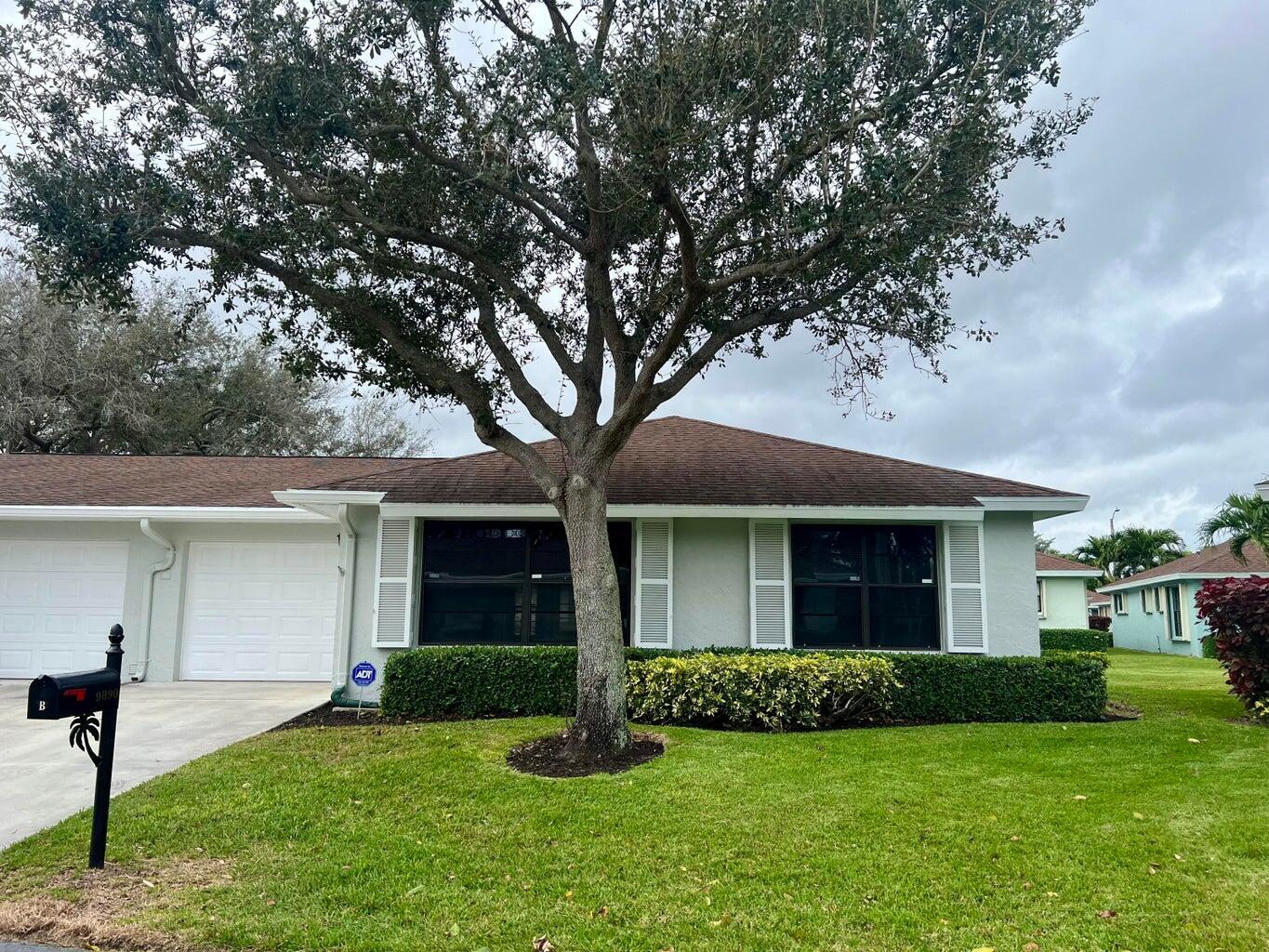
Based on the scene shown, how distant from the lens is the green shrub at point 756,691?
820 cm

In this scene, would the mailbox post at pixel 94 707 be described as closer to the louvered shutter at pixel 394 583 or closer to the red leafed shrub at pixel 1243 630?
the louvered shutter at pixel 394 583

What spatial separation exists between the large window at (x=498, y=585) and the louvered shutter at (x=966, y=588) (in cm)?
402

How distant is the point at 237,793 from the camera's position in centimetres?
573

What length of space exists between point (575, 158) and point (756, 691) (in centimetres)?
567

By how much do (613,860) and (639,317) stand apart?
20.0ft

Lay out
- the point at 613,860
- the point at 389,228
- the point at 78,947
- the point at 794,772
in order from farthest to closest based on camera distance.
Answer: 1. the point at 389,228
2. the point at 794,772
3. the point at 613,860
4. the point at 78,947

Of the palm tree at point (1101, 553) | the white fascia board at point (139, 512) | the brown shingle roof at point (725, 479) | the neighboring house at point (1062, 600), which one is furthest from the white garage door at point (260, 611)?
the palm tree at point (1101, 553)

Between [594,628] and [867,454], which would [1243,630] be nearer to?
[867,454]

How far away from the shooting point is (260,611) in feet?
38.0

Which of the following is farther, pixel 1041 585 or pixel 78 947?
pixel 1041 585

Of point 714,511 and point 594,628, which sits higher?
point 714,511

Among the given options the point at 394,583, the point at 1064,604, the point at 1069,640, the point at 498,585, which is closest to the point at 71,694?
the point at 394,583

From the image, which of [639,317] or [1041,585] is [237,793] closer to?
[639,317]

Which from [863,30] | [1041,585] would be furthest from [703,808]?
[1041,585]
